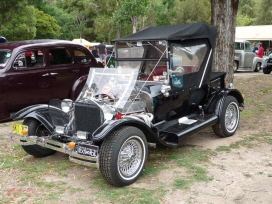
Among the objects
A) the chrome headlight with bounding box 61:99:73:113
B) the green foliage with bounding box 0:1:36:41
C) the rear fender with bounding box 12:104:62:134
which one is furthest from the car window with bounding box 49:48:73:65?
the green foliage with bounding box 0:1:36:41

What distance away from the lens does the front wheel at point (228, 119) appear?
5.86m

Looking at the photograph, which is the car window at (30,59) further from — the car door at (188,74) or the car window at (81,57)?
the car door at (188,74)

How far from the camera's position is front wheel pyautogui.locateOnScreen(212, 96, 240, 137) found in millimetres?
5859

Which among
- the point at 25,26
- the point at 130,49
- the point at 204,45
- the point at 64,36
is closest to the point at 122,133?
the point at 130,49

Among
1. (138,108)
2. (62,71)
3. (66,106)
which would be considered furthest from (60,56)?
(138,108)

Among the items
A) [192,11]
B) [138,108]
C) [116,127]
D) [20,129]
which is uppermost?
[192,11]

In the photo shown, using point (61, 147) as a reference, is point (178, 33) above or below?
above

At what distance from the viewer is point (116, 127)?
4.00 meters

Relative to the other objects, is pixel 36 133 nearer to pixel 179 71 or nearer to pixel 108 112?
pixel 108 112

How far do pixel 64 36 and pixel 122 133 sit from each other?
1708 inches

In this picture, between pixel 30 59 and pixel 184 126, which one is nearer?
pixel 184 126

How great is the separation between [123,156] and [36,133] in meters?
1.60

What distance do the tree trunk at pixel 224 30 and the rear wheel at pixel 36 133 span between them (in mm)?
4864

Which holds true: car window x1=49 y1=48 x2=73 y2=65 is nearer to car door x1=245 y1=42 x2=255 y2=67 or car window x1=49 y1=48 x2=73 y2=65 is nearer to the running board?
the running board
